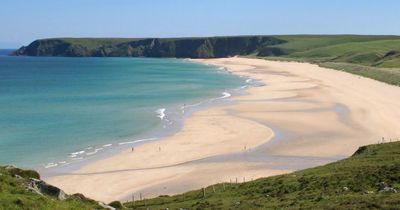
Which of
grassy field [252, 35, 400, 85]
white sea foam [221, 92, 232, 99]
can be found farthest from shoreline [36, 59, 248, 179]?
grassy field [252, 35, 400, 85]

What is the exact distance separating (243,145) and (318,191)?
1961 cm

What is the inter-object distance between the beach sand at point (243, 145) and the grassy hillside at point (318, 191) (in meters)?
5.94

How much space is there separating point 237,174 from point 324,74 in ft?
274

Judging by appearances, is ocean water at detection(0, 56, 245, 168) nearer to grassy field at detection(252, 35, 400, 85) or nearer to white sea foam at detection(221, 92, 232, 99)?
white sea foam at detection(221, 92, 232, 99)

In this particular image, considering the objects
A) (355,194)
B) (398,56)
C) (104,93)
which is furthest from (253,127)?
(398,56)

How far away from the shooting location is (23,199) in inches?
555

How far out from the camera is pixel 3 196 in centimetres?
1441

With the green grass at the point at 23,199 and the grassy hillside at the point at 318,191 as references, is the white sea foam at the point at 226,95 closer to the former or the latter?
the grassy hillside at the point at 318,191

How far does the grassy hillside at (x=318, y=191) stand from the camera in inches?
661

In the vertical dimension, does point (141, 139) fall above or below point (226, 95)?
above

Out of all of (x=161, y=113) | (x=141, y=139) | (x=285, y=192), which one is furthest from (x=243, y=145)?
(x=161, y=113)

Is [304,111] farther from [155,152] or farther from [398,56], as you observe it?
[398,56]

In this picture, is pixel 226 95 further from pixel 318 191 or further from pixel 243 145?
pixel 318 191

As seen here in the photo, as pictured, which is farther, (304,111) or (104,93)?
(104,93)
